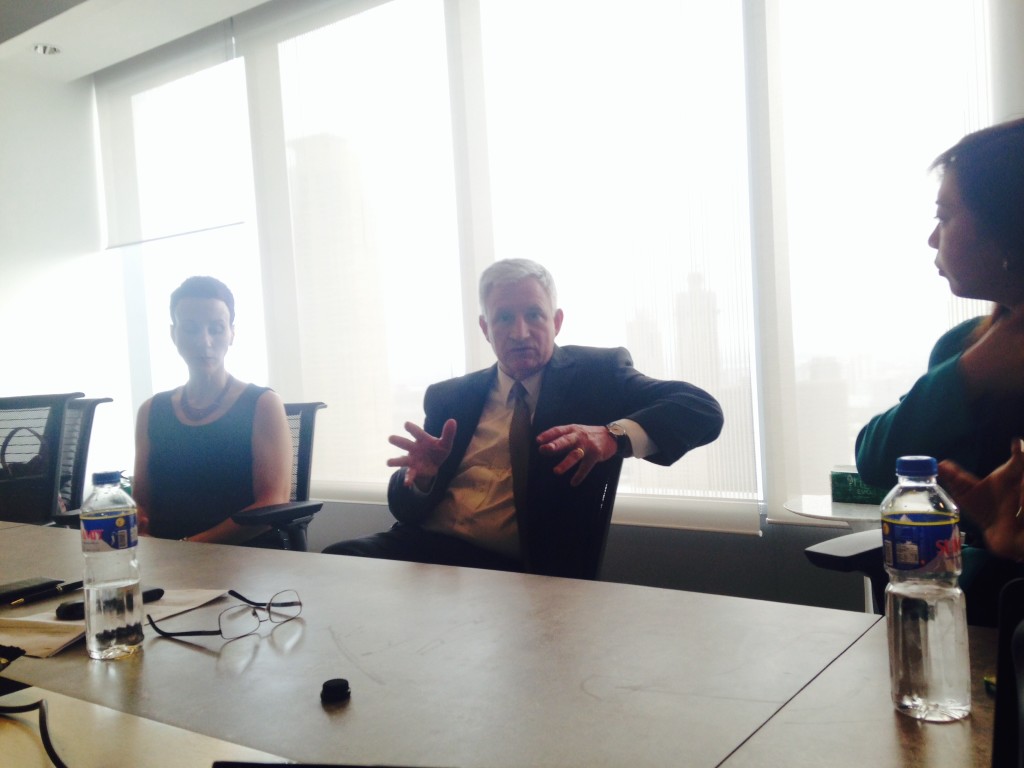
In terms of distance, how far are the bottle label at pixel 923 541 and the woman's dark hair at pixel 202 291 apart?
7.30 ft

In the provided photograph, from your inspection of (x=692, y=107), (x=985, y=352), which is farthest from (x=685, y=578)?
(x=985, y=352)

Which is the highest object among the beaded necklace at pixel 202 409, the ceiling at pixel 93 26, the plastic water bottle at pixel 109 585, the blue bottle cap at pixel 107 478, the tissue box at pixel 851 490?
the ceiling at pixel 93 26

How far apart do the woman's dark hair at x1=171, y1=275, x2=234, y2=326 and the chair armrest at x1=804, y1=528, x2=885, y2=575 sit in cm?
195

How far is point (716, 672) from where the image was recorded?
2.90 feet

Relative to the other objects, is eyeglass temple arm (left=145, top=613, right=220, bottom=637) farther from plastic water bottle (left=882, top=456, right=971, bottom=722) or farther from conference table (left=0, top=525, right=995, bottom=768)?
plastic water bottle (left=882, top=456, right=971, bottom=722)

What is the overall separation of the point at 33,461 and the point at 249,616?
1.91 meters

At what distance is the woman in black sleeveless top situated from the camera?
7.82 ft

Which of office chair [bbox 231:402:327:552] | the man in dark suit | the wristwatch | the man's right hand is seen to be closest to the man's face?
the man in dark suit

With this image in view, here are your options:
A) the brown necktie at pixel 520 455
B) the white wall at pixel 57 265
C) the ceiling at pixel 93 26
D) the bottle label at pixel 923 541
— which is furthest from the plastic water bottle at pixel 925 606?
the white wall at pixel 57 265

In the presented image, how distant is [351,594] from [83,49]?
13.9ft

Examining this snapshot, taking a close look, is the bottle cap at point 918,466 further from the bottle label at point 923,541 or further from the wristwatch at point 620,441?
the wristwatch at point 620,441

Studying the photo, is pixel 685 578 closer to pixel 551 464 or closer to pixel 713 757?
pixel 551 464

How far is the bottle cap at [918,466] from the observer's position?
775mm

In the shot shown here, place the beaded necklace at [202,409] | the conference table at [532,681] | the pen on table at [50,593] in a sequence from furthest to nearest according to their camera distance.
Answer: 1. the beaded necklace at [202,409]
2. the pen on table at [50,593]
3. the conference table at [532,681]
